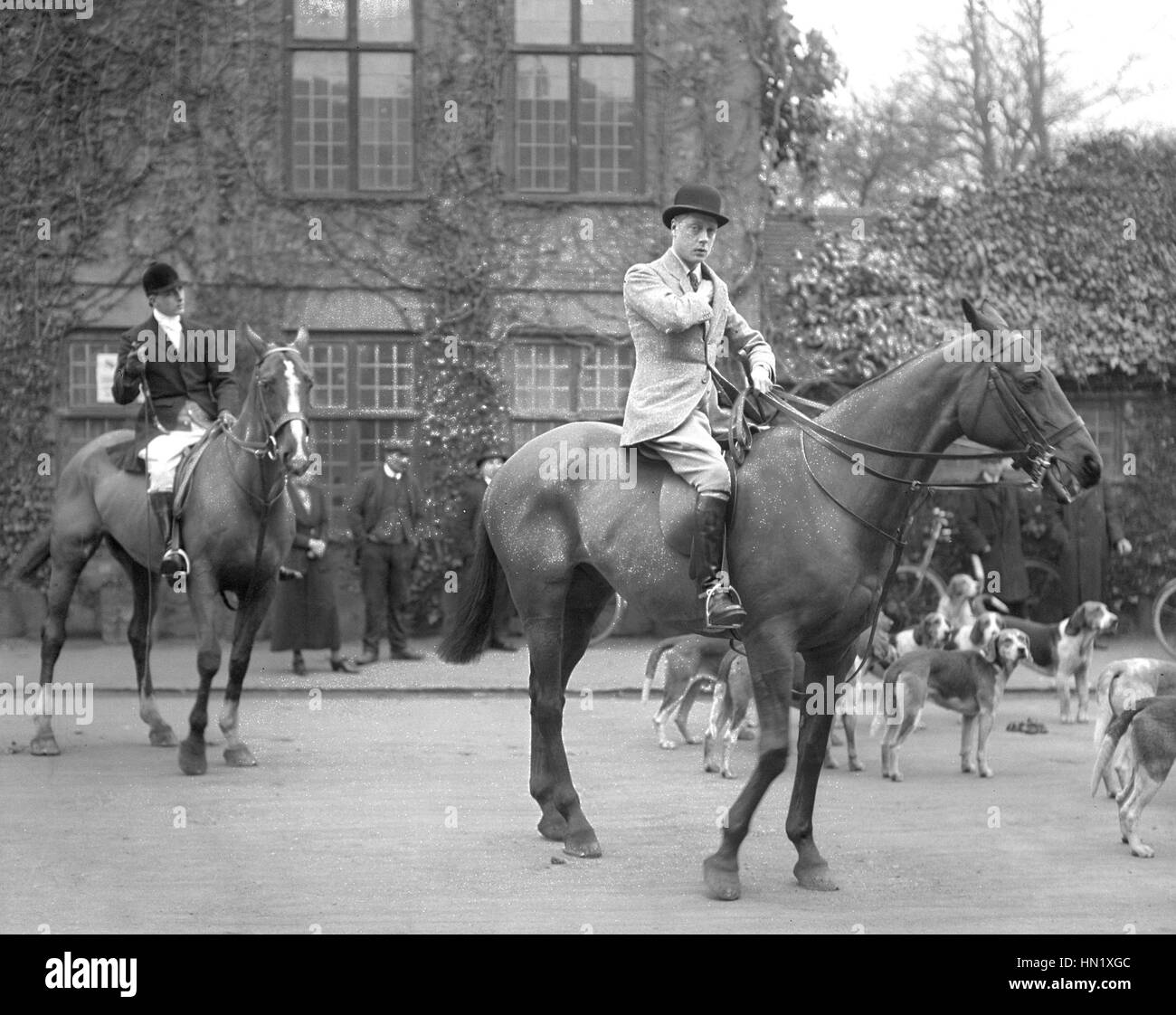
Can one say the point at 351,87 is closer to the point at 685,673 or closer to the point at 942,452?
the point at 685,673

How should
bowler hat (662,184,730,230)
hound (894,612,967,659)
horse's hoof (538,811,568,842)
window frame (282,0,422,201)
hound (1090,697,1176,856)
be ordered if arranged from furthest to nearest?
window frame (282,0,422,201)
hound (894,612,967,659)
horse's hoof (538,811,568,842)
hound (1090,697,1176,856)
bowler hat (662,184,730,230)

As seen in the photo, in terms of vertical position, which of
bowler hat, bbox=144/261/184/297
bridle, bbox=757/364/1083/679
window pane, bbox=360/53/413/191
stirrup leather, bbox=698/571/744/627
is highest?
window pane, bbox=360/53/413/191

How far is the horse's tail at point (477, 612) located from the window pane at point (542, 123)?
11422 mm

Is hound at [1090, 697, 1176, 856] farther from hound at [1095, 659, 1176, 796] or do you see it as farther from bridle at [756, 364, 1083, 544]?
bridle at [756, 364, 1083, 544]

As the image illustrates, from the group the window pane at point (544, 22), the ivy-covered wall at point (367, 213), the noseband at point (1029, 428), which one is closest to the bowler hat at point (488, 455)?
the ivy-covered wall at point (367, 213)

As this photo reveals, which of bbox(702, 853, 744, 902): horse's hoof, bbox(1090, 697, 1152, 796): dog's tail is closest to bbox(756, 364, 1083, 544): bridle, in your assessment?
bbox(702, 853, 744, 902): horse's hoof

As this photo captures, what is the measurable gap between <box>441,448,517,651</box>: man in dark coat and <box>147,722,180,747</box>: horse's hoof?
607cm

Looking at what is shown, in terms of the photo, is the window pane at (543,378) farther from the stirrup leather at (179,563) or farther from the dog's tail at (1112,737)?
the dog's tail at (1112,737)

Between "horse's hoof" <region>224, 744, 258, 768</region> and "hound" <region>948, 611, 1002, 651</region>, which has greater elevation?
"hound" <region>948, 611, 1002, 651</region>

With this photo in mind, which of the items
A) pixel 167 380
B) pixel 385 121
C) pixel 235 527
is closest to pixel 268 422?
pixel 235 527

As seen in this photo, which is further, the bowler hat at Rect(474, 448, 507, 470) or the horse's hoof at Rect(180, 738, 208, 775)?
the bowler hat at Rect(474, 448, 507, 470)

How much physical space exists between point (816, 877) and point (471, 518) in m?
11.7

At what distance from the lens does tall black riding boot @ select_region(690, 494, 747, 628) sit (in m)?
7.65
